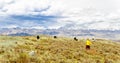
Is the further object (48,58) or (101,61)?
(101,61)

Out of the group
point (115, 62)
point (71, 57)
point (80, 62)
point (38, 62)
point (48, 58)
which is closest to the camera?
point (38, 62)

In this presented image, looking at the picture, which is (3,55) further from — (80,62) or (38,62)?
(80,62)

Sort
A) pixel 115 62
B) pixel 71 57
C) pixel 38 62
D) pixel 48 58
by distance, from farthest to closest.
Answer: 1. pixel 115 62
2. pixel 71 57
3. pixel 48 58
4. pixel 38 62

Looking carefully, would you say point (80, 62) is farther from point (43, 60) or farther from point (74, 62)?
point (43, 60)

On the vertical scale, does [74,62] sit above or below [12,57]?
below

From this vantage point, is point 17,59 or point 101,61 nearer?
point 17,59

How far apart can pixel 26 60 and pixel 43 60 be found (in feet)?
9.99

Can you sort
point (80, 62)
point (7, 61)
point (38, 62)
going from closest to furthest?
point (7, 61) → point (38, 62) → point (80, 62)

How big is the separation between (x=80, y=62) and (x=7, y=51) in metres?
8.66

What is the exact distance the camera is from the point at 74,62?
2928 cm

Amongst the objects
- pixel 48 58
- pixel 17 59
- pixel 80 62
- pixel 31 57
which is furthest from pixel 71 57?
pixel 17 59

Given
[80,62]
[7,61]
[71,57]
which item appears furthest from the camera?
[71,57]

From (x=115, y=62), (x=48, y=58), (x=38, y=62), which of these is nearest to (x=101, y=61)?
(x=115, y=62)

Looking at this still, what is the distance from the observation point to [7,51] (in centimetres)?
2830
